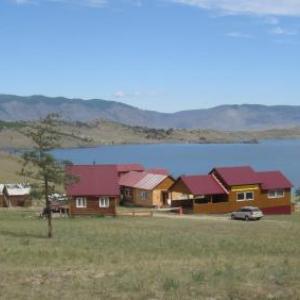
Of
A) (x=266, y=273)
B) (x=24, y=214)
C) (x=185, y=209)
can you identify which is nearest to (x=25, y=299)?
(x=266, y=273)

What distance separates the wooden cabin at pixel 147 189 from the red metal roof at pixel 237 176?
277 inches

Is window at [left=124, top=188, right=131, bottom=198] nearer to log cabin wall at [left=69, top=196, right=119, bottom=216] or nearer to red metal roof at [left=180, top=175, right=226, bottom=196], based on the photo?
red metal roof at [left=180, top=175, right=226, bottom=196]

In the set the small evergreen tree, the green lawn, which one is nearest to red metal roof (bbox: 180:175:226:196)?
the green lawn

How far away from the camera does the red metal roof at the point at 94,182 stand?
212ft

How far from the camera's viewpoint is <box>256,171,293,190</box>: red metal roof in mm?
75125

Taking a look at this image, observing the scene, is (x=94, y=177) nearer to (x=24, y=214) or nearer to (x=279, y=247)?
(x=24, y=214)

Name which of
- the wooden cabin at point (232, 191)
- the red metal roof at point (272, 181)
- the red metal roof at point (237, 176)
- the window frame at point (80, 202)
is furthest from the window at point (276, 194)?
the window frame at point (80, 202)

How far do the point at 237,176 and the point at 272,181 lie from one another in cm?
497

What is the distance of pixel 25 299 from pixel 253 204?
61330mm

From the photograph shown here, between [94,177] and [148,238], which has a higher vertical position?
[94,177]

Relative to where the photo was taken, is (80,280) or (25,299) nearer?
(25,299)

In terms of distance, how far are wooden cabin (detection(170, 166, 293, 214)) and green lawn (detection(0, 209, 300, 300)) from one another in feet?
96.1

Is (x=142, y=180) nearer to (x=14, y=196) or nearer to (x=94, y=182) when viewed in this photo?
(x=94, y=182)

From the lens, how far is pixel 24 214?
60031 mm
